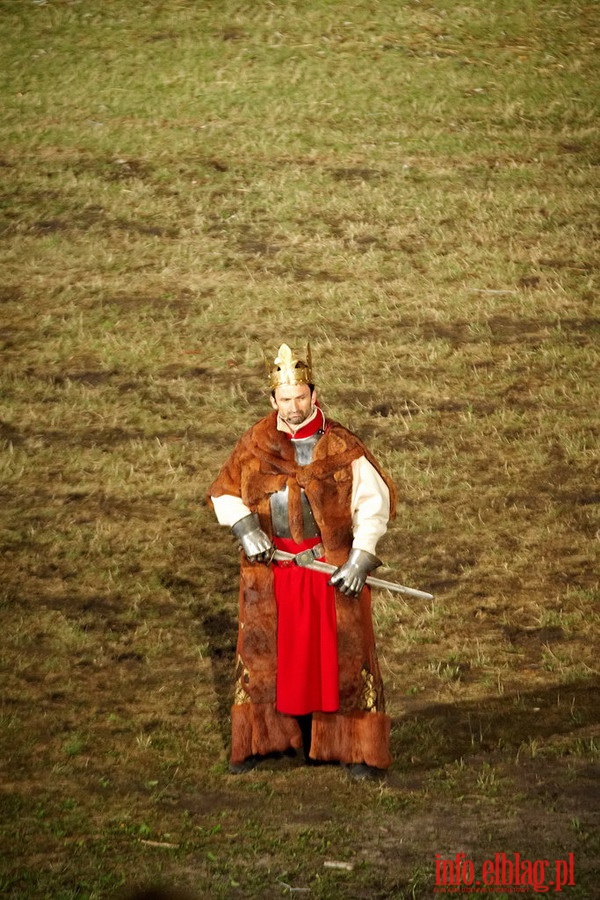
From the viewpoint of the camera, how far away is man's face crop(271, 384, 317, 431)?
595 centimetres

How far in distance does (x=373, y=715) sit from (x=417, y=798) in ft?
1.51

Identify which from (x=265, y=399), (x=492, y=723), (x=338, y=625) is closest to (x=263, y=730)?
(x=338, y=625)

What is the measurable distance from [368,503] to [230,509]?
706 mm

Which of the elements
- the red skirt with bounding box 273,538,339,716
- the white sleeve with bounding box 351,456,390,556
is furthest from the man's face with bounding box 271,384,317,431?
the red skirt with bounding box 273,538,339,716

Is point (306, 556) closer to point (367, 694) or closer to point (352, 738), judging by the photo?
point (367, 694)

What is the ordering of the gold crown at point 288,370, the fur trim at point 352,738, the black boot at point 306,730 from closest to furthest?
the gold crown at point 288,370 < the fur trim at point 352,738 < the black boot at point 306,730

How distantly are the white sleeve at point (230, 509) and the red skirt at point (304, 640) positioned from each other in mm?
263

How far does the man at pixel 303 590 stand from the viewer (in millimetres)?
5996

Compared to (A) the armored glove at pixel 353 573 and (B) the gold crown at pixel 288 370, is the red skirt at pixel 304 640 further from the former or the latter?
(B) the gold crown at pixel 288 370

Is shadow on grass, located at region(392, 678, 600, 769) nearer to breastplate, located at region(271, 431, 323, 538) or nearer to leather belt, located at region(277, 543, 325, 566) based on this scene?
leather belt, located at region(277, 543, 325, 566)

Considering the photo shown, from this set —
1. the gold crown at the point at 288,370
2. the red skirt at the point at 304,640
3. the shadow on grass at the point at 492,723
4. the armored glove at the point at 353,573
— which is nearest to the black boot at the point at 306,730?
the red skirt at the point at 304,640

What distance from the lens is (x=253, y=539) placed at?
5.96 meters

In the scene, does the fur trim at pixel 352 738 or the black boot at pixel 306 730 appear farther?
the black boot at pixel 306 730

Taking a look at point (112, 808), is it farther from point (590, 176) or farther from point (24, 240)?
point (590, 176)
